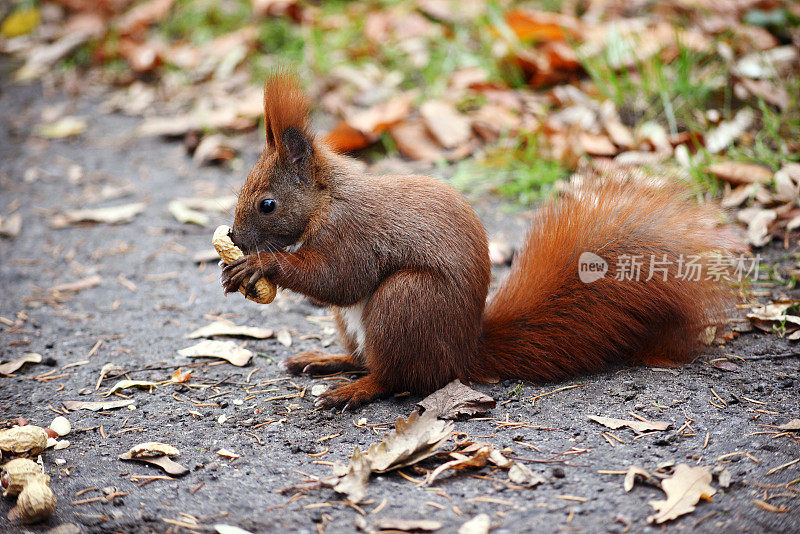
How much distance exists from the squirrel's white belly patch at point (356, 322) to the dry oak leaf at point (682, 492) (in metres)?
0.89

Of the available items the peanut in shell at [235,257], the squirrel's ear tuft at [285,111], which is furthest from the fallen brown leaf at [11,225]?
the squirrel's ear tuft at [285,111]

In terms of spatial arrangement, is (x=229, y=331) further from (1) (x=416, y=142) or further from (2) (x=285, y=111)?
(1) (x=416, y=142)

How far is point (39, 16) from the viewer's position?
5.96 m

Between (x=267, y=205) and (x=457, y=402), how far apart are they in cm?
78

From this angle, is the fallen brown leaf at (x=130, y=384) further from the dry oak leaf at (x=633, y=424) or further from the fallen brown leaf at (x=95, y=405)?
the dry oak leaf at (x=633, y=424)

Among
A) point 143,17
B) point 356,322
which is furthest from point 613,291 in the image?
point 143,17

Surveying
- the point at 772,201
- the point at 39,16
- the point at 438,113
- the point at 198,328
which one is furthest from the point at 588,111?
the point at 39,16

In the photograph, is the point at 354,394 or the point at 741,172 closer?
the point at 354,394

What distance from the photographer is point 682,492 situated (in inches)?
58.5

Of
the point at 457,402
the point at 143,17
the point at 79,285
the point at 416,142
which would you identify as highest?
the point at 143,17

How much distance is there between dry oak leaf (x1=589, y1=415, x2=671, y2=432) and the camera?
177 centimetres

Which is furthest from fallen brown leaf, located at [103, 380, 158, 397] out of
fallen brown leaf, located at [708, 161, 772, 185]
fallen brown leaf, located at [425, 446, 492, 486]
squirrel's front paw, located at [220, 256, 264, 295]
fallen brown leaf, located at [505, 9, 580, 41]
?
fallen brown leaf, located at [505, 9, 580, 41]

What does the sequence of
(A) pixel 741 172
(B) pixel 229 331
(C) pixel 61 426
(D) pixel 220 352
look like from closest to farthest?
(C) pixel 61 426, (D) pixel 220 352, (B) pixel 229 331, (A) pixel 741 172

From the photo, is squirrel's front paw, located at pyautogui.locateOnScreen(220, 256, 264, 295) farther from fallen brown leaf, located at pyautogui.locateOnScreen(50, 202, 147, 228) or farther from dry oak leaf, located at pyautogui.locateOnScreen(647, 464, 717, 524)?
fallen brown leaf, located at pyautogui.locateOnScreen(50, 202, 147, 228)
